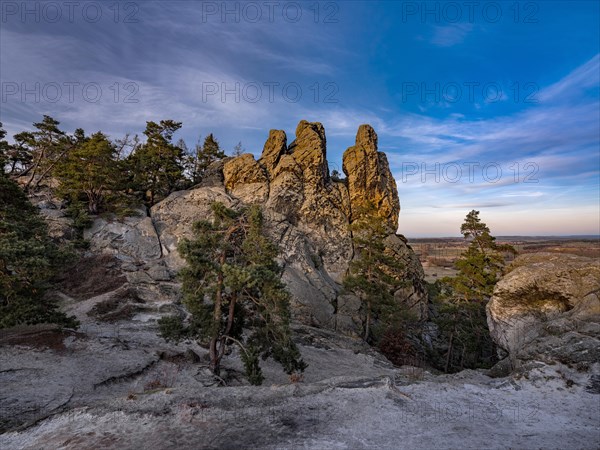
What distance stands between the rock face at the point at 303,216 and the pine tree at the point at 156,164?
3244 mm

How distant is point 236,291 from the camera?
12.6 m

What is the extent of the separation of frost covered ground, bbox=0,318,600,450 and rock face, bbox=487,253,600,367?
1.53 metres

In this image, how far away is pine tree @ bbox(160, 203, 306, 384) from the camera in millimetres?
11891

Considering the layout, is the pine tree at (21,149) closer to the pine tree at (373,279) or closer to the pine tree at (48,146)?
the pine tree at (48,146)

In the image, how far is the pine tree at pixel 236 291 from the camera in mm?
11891

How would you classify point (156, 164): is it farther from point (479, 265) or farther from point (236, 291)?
point (479, 265)

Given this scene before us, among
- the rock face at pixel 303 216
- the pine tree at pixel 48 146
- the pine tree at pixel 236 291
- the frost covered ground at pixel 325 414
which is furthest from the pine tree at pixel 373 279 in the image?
the pine tree at pixel 48 146

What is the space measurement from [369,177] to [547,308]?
35016 mm

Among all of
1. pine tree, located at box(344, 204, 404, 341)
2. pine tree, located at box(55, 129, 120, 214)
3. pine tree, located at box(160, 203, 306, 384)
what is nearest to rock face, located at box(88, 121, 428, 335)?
pine tree, located at box(344, 204, 404, 341)

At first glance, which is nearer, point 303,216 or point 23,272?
point 23,272

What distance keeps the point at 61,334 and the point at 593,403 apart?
72.6ft

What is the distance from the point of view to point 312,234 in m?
41.8

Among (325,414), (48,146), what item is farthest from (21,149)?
(325,414)

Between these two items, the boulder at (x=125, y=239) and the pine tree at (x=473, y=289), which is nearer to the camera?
the pine tree at (x=473, y=289)
